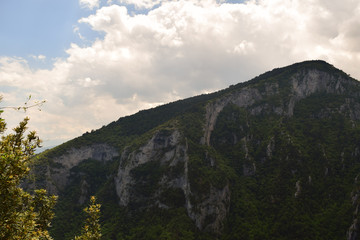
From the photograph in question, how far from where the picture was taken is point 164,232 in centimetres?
14450

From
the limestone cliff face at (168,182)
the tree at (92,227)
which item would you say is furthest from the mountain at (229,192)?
the tree at (92,227)

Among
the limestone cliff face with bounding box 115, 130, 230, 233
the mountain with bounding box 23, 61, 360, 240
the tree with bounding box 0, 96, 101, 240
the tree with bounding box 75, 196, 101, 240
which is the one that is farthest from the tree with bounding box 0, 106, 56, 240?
the limestone cliff face with bounding box 115, 130, 230, 233

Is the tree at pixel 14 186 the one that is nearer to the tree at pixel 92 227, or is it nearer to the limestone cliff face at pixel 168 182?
the tree at pixel 92 227

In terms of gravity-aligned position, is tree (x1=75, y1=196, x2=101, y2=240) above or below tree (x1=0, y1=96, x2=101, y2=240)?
below

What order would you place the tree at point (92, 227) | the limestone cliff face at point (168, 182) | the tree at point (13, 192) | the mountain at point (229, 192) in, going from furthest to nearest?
the limestone cliff face at point (168, 182) → the mountain at point (229, 192) → the tree at point (92, 227) → the tree at point (13, 192)

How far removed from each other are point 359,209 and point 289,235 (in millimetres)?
37702

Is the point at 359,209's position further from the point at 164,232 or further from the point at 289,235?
the point at 164,232

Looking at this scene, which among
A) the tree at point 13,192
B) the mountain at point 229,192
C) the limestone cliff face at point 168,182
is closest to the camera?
the tree at point 13,192

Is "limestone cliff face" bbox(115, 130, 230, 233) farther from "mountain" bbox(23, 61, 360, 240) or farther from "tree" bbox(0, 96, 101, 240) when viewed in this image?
"tree" bbox(0, 96, 101, 240)

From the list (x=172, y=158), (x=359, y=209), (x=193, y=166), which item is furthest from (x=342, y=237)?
(x=172, y=158)

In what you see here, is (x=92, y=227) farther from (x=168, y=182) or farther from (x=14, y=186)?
(x=168, y=182)

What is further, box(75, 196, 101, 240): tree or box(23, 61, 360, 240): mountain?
box(23, 61, 360, 240): mountain

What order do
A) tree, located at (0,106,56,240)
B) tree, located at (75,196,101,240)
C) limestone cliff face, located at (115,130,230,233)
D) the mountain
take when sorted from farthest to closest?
1. limestone cliff face, located at (115,130,230,233)
2. the mountain
3. tree, located at (75,196,101,240)
4. tree, located at (0,106,56,240)

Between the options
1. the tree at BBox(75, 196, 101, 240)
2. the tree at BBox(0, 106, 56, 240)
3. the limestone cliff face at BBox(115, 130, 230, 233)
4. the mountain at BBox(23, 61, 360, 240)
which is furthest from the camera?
the limestone cliff face at BBox(115, 130, 230, 233)
